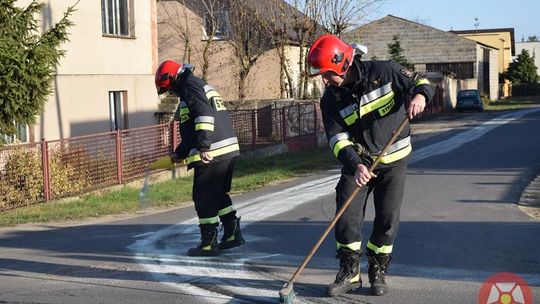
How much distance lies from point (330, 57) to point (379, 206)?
4.17 ft

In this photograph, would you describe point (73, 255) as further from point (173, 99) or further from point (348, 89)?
point (173, 99)

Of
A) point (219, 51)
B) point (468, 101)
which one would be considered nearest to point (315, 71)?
point (219, 51)

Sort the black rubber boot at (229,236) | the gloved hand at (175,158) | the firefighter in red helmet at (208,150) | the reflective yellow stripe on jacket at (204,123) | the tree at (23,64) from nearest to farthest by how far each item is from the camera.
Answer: the reflective yellow stripe on jacket at (204,123), the firefighter in red helmet at (208,150), the gloved hand at (175,158), the black rubber boot at (229,236), the tree at (23,64)

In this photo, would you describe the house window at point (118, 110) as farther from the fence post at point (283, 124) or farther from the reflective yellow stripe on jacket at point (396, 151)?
the reflective yellow stripe on jacket at point (396, 151)

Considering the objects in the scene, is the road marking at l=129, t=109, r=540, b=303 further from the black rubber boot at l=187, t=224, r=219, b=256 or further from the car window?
the car window

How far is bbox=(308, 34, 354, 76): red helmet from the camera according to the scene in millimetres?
5730

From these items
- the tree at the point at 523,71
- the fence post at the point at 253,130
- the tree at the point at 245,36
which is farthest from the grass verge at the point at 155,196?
the tree at the point at 523,71

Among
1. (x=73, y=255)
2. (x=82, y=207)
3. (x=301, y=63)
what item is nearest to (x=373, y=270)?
(x=73, y=255)

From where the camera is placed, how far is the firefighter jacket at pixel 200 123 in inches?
292

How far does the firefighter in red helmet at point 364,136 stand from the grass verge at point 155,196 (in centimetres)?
655

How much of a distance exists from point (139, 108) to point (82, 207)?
7.81m

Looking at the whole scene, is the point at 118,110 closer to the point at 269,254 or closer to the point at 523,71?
the point at 269,254

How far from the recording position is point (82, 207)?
12586 mm

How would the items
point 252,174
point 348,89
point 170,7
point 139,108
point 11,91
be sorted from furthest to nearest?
point 170,7
point 139,108
point 252,174
point 11,91
point 348,89
